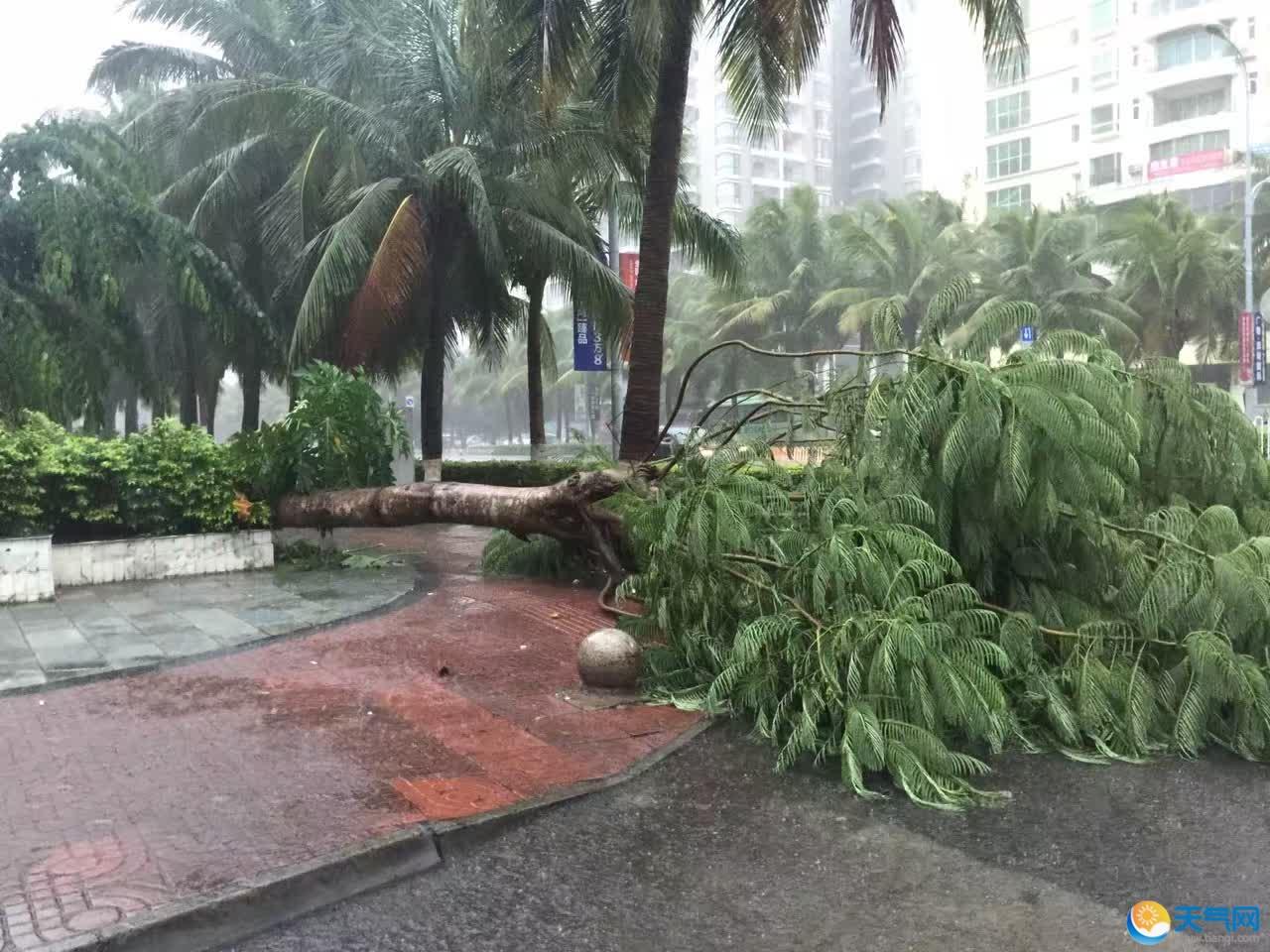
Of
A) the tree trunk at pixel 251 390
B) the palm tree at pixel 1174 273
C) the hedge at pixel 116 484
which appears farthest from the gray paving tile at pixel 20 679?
the palm tree at pixel 1174 273

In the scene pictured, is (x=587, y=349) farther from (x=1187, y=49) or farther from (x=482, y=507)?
(x=1187, y=49)

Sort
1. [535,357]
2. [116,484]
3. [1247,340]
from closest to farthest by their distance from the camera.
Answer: [116,484] → [535,357] → [1247,340]

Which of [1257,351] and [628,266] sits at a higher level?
[628,266]

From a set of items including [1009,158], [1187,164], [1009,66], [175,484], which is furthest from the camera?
[1009,158]

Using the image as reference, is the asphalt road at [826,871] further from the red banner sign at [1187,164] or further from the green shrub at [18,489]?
the red banner sign at [1187,164]

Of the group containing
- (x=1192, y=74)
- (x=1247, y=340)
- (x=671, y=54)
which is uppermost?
(x=1192, y=74)

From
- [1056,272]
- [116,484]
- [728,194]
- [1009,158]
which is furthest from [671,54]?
[728,194]

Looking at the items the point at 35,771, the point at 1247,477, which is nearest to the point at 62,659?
the point at 35,771

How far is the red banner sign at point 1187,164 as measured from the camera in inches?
1945

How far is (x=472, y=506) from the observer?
1070 centimetres

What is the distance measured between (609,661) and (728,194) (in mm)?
74718

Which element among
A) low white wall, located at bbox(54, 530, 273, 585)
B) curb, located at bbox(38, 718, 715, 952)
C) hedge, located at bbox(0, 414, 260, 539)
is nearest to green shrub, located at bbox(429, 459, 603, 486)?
low white wall, located at bbox(54, 530, 273, 585)

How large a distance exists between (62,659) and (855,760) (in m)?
5.48

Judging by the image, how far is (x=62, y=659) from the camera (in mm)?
7453
